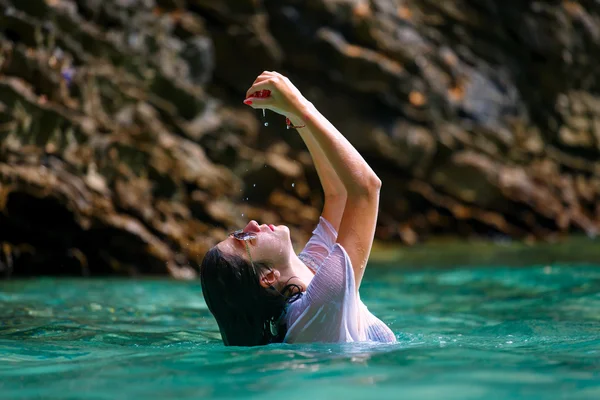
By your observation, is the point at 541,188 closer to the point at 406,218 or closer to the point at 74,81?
the point at 406,218

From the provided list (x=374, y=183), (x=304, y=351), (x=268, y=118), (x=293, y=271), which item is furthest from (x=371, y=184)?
(x=268, y=118)

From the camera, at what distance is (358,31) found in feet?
65.8

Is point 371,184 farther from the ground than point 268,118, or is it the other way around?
point 268,118

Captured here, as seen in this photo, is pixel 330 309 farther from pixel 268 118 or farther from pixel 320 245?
pixel 268 118

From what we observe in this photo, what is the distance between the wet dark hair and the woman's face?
A: 0.04m

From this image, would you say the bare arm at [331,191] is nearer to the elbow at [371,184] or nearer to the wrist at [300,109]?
the wrist at [300,109]

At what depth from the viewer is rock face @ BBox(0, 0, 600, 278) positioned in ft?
35.6

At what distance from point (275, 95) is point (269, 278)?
999 millimetres

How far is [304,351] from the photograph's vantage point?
407 cm

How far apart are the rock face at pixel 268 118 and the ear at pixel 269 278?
642 centimetres

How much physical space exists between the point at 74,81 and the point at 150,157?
191cm

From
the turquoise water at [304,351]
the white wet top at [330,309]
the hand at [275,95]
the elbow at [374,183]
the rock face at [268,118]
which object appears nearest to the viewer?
the turquoise water at [304,351]

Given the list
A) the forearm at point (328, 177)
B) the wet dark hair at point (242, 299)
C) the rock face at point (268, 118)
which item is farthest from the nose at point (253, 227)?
the rock face at point (268, 118)

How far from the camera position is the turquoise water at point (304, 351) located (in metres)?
3.29
